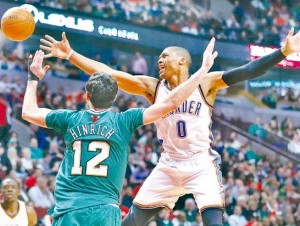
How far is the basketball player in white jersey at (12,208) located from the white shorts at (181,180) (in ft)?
7.55

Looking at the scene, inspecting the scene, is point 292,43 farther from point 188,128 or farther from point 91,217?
point 91,217

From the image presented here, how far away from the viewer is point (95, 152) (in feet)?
14.9

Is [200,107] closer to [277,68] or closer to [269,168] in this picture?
[269,168]

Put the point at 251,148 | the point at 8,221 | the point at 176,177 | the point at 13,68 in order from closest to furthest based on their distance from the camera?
the point at 176,177 → the point at 8,221 → the point at 13,68 → the point at 251,148

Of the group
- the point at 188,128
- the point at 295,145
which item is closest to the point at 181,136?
the point at 188,128

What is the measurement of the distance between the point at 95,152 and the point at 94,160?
2.4 inches

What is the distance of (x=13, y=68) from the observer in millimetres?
Result: 15688

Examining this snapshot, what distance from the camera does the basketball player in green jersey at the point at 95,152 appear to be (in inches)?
175

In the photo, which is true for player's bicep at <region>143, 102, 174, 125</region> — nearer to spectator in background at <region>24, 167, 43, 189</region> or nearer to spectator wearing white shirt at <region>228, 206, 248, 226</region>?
spectator in background at <region>24, 167, 43, 189</region>

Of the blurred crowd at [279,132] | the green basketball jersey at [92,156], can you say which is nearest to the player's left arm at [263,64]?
the green basketball jersey at [92,156]

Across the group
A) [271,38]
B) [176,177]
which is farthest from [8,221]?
[271,38]

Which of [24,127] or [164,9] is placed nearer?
[24,127]

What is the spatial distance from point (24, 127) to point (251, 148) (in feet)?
23.1

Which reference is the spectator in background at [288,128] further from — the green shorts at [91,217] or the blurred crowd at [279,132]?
the green shorts at [91,217]
